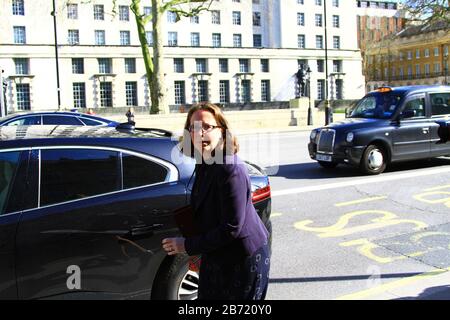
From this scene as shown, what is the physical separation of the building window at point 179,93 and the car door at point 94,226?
69264 mm

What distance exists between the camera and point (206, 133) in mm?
2584

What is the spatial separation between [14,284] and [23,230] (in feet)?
1.13

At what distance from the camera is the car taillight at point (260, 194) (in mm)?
3986

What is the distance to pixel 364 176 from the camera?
1039 cm

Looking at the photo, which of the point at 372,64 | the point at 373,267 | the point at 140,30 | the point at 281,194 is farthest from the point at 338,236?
the point at 372,64

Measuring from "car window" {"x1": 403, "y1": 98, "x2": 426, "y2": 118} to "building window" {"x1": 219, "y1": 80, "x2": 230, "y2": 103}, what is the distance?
6492 centimetres

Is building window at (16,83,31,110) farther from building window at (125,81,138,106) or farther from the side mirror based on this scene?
the side mirror

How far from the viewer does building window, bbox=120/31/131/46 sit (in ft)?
230

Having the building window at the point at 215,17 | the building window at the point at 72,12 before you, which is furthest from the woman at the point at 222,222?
the building window at the point at 215,17

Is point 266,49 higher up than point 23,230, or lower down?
higher up

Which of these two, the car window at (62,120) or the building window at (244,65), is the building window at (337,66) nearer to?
the building window at (244,65)

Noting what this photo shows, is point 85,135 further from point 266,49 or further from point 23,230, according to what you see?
point 266,49

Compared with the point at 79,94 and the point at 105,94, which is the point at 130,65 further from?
the point at 79,94

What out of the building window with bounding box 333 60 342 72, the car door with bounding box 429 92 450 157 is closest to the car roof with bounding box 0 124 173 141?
the car door with bounding box 429 92 450 157
